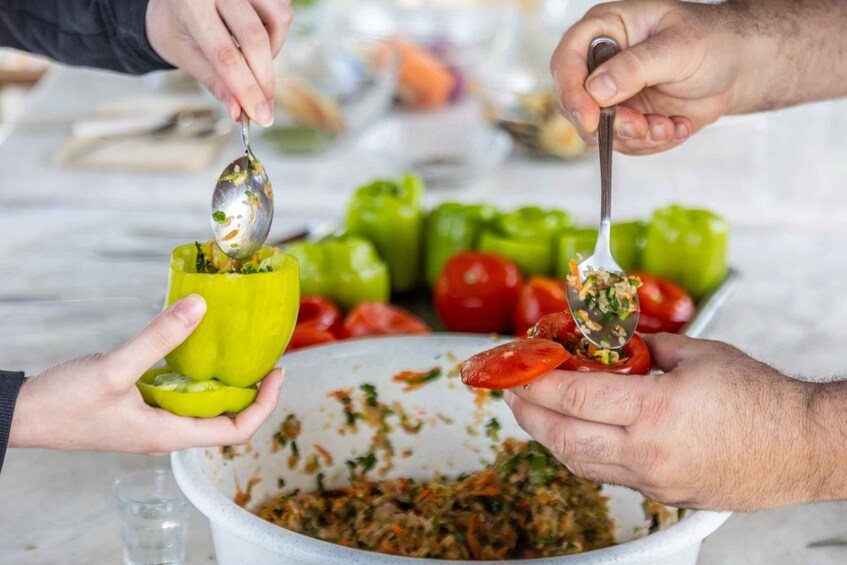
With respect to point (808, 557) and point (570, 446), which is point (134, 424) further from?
point (808, 557)

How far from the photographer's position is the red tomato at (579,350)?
4.31 ft

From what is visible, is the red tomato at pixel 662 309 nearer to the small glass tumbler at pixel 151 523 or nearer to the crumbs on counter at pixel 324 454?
the crumbs on counter at pixel 324 454

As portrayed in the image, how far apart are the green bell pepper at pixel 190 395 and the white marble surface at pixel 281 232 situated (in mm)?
353

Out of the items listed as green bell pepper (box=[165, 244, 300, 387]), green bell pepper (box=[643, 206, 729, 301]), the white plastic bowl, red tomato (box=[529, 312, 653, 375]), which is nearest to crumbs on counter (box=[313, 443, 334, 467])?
the white plastic bowl

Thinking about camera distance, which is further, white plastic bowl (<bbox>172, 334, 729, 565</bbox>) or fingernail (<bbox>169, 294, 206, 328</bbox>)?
white plastic bowl (<bbox>172, 334, 729, 565</bbox>)

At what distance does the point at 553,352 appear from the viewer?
1.25 metres

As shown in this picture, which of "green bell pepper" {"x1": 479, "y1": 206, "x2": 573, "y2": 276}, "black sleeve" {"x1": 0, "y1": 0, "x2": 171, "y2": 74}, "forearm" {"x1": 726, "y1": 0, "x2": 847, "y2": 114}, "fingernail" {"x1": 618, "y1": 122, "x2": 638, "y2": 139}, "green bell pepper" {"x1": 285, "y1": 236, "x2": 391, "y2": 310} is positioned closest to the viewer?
"fingernail" {"x1": 618, "y1": 122, "x2": 638, "y2": 139}

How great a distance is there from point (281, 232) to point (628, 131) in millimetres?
1275

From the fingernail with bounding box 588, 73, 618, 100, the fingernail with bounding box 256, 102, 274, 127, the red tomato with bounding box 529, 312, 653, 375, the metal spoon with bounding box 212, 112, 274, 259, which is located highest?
the fingernail with bounding box 588, 73, 618, 100

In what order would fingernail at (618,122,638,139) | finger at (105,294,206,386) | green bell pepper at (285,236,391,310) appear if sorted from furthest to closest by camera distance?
green bell pepper at (285,236,391,310), fingernail at (618,122,638,139), finger at (105,294,206,386)

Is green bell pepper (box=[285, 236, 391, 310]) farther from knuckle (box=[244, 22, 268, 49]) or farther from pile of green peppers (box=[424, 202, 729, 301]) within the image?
knuckle (box=[244, 22, 268, 49])

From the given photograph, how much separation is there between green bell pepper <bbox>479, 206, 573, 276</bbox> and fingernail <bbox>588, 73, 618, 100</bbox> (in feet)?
2.51

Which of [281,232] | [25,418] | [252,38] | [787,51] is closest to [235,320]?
[25,418]

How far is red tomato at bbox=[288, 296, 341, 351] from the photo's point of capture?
1.91 m
